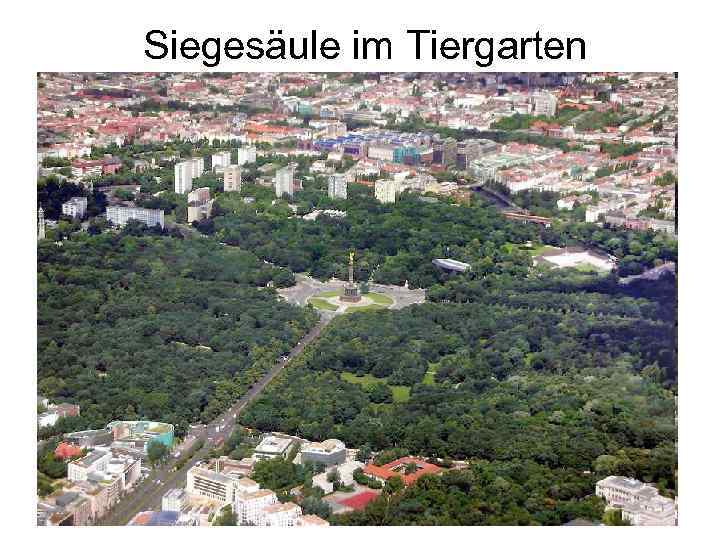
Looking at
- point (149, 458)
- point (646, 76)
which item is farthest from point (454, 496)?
point (646, 76)

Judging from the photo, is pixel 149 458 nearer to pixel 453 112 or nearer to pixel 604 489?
pixel 604 489

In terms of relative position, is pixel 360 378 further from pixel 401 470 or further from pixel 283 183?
pixel 283 183

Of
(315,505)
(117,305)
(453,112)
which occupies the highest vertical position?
(453,112)

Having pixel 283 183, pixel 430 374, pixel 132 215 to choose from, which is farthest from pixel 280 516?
pixel 283 183

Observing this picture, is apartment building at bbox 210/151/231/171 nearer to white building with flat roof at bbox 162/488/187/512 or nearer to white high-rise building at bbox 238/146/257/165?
white high-rise building at bbox 238/146/257/165

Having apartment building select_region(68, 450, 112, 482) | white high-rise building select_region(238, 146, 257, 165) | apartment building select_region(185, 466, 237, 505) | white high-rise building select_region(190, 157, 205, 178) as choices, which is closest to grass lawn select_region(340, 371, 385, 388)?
apartment building select_region(185, 466, 237, 505)

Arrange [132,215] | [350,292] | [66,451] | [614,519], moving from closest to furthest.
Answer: [614,519]
[66,451]
[350,292]
[132,215]
